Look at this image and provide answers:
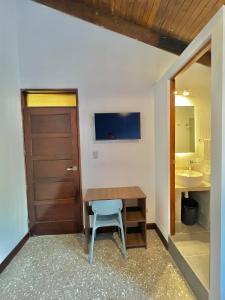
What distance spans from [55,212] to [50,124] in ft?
4.34

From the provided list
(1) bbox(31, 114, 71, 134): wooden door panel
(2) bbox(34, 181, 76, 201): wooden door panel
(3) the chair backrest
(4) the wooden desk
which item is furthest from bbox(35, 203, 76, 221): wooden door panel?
(1) bbox(31, 114, 71, 134): wooden door panel

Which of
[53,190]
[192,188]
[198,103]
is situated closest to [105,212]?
[53,190]

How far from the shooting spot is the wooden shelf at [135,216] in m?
2.41

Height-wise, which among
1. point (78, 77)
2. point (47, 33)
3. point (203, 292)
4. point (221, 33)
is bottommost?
point (203, 292)

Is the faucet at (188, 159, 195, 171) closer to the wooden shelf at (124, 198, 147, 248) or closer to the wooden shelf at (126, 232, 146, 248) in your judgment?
the wooden shelf at (124, 198, 147, 248)

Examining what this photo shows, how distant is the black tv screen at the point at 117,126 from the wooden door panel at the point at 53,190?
34.4 inches

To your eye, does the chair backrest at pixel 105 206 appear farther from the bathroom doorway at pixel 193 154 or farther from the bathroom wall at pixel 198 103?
the bathroom wall at pixel 198 103

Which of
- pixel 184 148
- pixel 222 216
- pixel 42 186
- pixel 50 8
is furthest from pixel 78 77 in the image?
pixel 222 216

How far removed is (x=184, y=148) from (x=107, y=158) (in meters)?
1.20

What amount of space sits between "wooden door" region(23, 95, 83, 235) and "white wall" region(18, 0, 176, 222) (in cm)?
18

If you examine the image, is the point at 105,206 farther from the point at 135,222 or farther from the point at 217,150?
the point at 217,150

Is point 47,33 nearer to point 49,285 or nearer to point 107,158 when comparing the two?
point 107,158

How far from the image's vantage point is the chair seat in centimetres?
223

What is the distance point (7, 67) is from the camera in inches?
92.7
